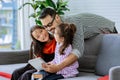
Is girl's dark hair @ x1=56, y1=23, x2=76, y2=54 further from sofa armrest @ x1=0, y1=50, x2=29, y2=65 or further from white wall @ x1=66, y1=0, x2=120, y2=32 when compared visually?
white wall @ x1=66, y1=0, x2=120, y2=32

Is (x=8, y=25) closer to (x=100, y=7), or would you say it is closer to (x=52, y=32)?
(x=100, y=7)

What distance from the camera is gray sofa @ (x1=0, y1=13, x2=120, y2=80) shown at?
2307 millimetres

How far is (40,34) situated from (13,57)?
59cm

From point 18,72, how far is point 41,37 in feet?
1.27

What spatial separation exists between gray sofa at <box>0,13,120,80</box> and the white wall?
30.2 inches

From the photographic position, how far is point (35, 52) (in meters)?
2.49

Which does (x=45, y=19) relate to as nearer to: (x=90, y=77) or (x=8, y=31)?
(x=90, y=77)

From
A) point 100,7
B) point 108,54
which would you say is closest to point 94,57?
point 108,54

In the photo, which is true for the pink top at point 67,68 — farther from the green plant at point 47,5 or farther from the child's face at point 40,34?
the green plant at point 47,5

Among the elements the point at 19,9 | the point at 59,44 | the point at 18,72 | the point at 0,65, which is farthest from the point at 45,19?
the point at 19,9

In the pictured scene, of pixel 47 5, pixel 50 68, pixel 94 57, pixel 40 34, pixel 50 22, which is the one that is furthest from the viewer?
pixel 47 5

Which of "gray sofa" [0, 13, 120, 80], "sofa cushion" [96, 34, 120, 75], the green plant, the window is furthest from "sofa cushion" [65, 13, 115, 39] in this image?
the window

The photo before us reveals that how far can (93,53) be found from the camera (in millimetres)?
2549

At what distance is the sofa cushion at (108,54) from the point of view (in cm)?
227
